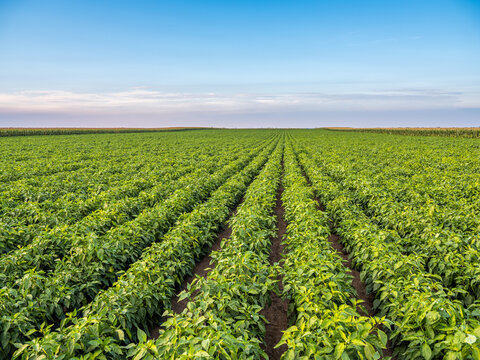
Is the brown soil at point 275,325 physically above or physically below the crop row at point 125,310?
below

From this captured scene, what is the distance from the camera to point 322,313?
4086mm

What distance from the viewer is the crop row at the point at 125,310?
334 centimetres

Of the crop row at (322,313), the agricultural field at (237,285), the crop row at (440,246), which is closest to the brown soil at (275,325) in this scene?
the agricultural field at (237,285)

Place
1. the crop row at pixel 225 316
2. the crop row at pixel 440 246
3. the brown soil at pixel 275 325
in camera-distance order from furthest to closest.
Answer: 1. the crop row at pixel 440 246
2. the brown soil at pixel 275 325
3. the crop row at pixel 225 316

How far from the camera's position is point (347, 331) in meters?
3.41

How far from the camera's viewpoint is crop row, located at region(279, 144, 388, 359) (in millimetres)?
3170

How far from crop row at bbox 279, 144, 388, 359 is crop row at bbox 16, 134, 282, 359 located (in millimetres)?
2084

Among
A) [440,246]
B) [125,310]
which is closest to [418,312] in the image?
[440,246]

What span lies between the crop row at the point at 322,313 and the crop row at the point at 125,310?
2084 mm

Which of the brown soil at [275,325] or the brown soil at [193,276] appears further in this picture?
the brown soil at [193,276]

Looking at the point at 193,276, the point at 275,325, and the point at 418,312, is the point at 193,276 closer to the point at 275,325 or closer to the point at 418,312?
the point at 275,325

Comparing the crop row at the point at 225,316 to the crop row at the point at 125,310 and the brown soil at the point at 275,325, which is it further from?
the crop row at the point at 125,310

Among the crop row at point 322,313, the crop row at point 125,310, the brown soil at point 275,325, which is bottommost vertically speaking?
the brown soil at point 275,325

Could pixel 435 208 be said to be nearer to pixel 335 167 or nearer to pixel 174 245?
pixel 174 245
